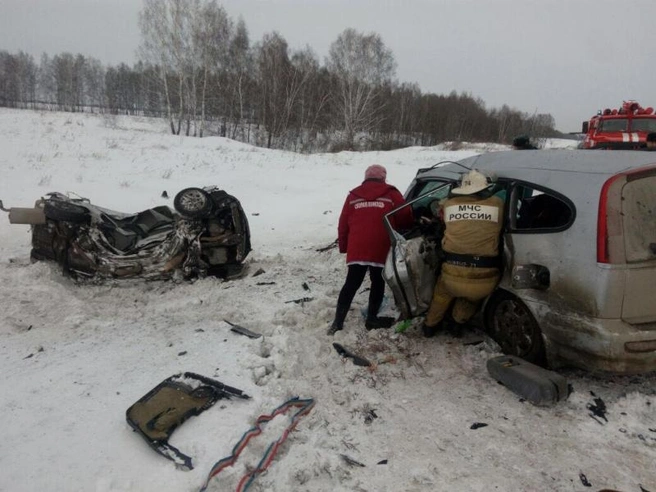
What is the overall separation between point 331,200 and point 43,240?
6.87 meters

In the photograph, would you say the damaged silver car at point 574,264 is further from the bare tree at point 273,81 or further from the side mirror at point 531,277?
the bare tree at point 273,81

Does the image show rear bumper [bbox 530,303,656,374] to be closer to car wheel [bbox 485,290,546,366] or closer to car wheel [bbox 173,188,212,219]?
car wheel [bbox 485,290,546,366]

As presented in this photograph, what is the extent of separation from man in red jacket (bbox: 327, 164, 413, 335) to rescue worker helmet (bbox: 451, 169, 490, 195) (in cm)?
74

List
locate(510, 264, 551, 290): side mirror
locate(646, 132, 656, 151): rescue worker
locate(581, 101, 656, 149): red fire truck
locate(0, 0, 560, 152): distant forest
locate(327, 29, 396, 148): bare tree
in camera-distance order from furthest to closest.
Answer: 1. locate(327, 29, 396, 148): bare tree
2. locate(0, 0, 560, 152): distant forest
3. locate(581, 101, 656, 149): red fire truck
4. locate(646, 132, 656, 151): rescue worker
5. locate(510, 264, 551, 290): side mirror

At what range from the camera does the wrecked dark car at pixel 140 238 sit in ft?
16.7

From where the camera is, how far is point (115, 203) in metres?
8.95

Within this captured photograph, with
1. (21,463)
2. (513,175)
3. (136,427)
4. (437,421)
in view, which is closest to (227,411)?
(136,427)

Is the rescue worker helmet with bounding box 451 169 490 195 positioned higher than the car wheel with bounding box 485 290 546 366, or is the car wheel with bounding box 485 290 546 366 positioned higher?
the rescue worker helmet with bounding box 451 169 490 195

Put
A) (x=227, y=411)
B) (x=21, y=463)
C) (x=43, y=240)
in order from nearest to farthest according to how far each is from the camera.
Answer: (x=21, y=463) < (x=227, y=411) < (x=43, y=240)

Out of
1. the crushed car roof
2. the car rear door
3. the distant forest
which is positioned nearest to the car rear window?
the car rear door

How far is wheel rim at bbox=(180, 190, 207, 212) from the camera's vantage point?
17.4 feet

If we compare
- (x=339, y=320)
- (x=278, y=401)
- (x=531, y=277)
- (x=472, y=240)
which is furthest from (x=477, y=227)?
(x=278, y=401)

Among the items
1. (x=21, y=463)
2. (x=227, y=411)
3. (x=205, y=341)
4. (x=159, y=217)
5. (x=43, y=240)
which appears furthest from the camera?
(x=159, y=217)

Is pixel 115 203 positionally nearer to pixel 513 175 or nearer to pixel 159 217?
pixel 159 217
